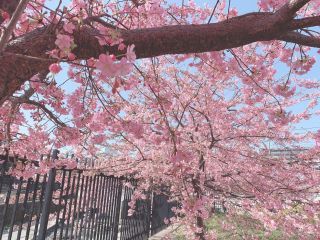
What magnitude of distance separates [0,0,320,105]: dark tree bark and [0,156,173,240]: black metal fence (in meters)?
1.39

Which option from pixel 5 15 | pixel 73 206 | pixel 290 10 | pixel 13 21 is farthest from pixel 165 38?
pixel 73 206

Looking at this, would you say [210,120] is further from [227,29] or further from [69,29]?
[69,29]

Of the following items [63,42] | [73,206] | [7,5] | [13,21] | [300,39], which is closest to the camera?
[13,21]

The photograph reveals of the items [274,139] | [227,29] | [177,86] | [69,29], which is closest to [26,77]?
[69,29]

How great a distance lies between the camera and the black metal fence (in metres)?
3.64

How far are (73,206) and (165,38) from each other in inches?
142

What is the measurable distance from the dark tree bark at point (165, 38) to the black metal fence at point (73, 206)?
139cm

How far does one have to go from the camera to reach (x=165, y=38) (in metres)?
2.43

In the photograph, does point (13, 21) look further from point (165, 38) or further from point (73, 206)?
point (73, 206)

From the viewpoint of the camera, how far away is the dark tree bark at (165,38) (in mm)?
2266

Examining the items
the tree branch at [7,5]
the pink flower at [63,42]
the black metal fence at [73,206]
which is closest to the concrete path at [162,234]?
the black metal fence at [73,206]

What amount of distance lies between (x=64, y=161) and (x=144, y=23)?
2839mm

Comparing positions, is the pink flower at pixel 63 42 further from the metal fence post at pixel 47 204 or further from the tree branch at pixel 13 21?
the metal fence post at pixel 47 204

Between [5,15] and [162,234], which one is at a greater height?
[5,15]
